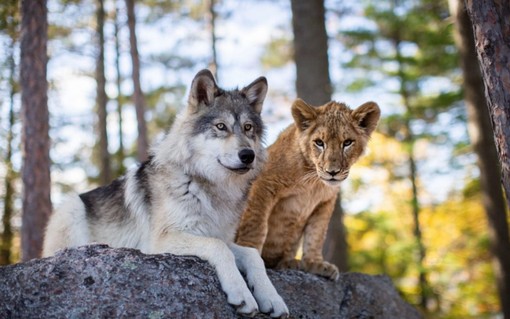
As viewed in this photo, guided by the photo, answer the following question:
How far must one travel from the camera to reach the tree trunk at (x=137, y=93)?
46.2 ft

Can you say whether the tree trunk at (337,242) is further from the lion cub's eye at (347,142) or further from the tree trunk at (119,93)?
the tree trunk at (119,93)

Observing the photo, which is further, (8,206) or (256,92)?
(8,206)

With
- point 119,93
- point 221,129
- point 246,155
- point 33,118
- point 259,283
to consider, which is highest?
point 119,93

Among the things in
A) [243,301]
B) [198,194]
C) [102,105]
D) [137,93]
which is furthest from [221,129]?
[102,105]

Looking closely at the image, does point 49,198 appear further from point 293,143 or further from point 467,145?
point 467,145

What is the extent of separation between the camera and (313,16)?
360 inches

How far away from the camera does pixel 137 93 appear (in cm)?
1434

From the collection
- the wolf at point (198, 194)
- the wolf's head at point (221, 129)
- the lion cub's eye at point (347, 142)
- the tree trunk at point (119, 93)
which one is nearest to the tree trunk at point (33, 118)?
the wolf at point (198, 194)

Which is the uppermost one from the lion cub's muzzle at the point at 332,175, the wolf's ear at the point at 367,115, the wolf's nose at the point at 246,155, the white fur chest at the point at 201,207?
the wolf's ear at the point at 367,115

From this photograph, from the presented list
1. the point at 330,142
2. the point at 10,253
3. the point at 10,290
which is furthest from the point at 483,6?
the point at 10,253

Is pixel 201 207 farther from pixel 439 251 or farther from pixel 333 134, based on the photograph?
pixel 439 251

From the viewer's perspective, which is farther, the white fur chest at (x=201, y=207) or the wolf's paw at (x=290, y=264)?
the wolf's paw at (x=290, y=264)

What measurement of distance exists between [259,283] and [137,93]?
11079 millimetres

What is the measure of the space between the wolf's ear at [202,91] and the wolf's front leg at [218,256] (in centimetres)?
136
